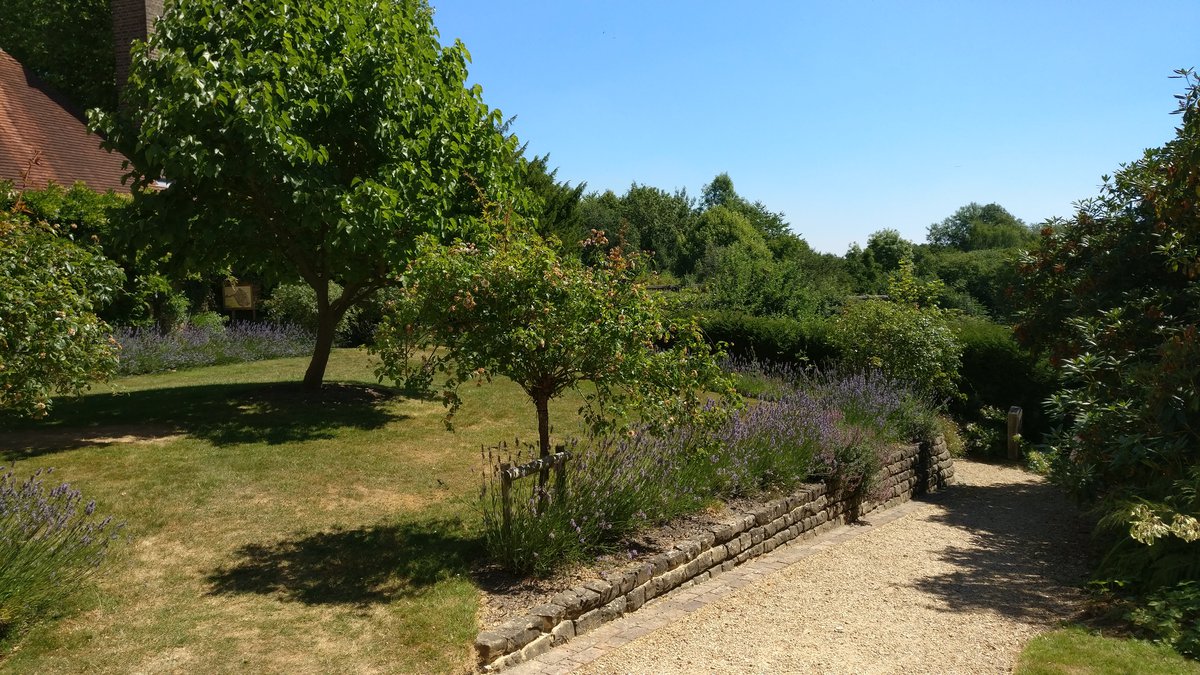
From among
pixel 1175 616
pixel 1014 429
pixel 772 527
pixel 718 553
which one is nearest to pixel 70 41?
pixel 772 527

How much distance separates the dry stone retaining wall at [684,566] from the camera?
5.30 metres

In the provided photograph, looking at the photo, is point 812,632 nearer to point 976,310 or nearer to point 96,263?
point 96,263

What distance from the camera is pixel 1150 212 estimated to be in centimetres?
1016

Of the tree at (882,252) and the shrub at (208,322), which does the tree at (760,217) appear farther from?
the shrub at (208,322)

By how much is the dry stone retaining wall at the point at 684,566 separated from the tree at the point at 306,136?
16.4 feet

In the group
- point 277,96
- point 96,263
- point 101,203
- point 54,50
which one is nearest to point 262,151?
point 277,96

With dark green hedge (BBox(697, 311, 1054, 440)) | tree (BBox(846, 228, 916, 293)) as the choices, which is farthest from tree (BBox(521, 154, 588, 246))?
tree (BBox(846, 228, 916, 293))

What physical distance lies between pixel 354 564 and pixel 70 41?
86.1 ft

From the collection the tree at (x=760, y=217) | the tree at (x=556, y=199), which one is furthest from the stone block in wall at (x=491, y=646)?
the tree at (x=760, y=217)

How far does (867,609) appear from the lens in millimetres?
6543

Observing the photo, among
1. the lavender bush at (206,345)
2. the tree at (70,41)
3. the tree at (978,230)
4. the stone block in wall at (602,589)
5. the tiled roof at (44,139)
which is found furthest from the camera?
A: the tree at (978,230)

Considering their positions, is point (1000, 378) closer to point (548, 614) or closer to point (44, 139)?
point (548, 614)

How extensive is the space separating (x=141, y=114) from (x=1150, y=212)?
12291mm

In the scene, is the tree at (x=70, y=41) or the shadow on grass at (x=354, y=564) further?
the tree at (x=70, y=41)
